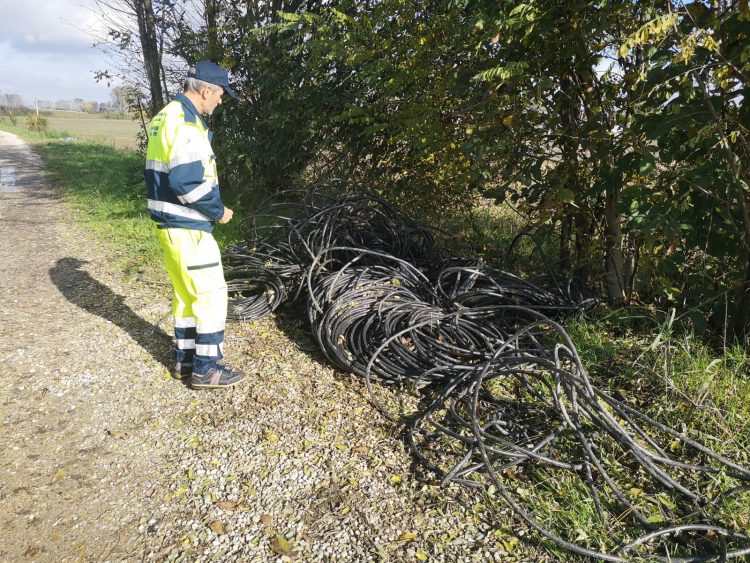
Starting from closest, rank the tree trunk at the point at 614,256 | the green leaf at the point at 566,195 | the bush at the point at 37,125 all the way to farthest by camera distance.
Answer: the green leaf at the point at 566,195 → the tree trunk at the point at 614,256 → the bush at the point at 37,125

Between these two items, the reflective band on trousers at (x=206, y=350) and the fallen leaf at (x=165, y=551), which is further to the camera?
the reflective band on trousers at (x=206, y=350)

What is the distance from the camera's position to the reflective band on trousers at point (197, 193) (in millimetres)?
3057

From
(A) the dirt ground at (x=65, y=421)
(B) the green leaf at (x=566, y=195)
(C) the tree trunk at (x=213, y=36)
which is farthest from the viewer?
(C) the tree trunk at (x=213, y=36)

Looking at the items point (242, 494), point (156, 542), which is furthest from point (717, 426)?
point (156, 542)

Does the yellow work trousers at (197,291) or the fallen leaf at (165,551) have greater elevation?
the yellow work trousers at (197,291)

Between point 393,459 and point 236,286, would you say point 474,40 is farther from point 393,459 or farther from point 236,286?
point 393,459

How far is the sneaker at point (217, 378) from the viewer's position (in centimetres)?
333

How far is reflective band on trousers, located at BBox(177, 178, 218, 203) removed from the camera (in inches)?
120

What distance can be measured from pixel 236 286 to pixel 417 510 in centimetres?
307

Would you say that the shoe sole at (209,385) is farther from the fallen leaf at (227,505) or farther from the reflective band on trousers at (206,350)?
the fallen leaf at (227,505)

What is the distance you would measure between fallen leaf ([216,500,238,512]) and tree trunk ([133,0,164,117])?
1076cm

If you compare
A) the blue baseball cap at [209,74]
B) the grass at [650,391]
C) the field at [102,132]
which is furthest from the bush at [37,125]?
the blue baseball cap at [209,74]

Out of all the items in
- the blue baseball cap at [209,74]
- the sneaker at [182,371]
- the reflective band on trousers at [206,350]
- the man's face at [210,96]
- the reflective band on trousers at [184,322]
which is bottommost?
the sneaker at [182,371]

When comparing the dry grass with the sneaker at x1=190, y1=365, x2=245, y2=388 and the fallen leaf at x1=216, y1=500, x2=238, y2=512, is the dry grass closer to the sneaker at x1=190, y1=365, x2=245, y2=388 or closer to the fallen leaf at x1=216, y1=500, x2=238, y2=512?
the sneaker at x1=190, y1=365, x2=245, y2=388
